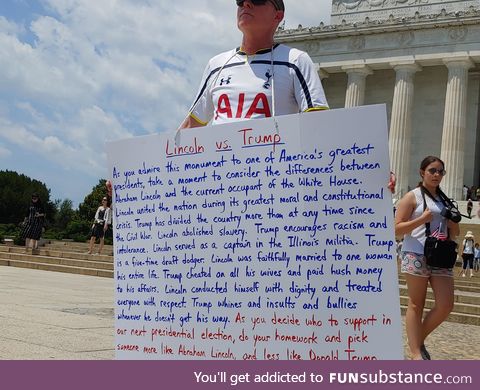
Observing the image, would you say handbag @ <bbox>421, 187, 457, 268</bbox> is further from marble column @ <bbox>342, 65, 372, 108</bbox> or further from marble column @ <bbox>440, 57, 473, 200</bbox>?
marble column @ <bbox>342, 65, 372, 108</bbox>

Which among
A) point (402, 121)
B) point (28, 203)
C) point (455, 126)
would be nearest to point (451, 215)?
point (455, 126)

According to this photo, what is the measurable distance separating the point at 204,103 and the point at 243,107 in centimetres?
52

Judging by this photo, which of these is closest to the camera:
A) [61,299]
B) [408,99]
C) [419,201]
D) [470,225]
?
[419,201]

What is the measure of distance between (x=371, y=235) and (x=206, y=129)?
1.31 meters

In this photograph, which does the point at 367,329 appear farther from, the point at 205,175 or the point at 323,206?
the point at 205,175

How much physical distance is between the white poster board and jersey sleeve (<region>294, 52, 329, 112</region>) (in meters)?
0.45

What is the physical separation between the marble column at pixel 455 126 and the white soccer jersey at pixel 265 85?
46232 millimetres

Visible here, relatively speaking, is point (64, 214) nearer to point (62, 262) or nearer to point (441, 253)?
point (62, 262)

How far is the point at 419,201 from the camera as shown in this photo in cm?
794

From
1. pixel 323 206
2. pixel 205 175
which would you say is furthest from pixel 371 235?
pixel 205 175

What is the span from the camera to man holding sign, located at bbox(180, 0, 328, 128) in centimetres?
501

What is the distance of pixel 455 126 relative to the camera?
164 ft
